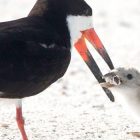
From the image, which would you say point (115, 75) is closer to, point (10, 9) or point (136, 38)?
point (136, 38)

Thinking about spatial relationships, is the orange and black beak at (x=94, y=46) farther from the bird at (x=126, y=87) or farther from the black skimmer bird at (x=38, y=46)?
the bird at (x=126, y=87)

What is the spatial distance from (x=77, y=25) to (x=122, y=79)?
0.90 metres

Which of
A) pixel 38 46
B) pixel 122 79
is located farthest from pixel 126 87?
pixel 38 46

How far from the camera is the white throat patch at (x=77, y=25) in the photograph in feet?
30.0

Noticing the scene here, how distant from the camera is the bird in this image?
8.74 metres

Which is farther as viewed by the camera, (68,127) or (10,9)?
(10,9)

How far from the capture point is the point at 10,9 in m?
18.8

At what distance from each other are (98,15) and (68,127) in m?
9.05

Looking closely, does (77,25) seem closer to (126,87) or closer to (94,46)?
(94,46)

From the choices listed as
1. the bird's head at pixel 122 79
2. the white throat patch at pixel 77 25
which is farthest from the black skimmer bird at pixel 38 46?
the bird's head at pixel 122 79

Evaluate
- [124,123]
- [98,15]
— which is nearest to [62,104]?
[124,123]

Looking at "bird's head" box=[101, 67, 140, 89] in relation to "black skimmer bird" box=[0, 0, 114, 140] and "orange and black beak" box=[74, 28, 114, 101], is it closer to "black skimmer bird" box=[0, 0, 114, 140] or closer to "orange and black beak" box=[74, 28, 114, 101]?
"black skimmer bird" box=[0, 0, 114, 140]

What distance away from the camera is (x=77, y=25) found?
364 inches

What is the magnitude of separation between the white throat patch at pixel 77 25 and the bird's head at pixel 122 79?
2.07 ft
